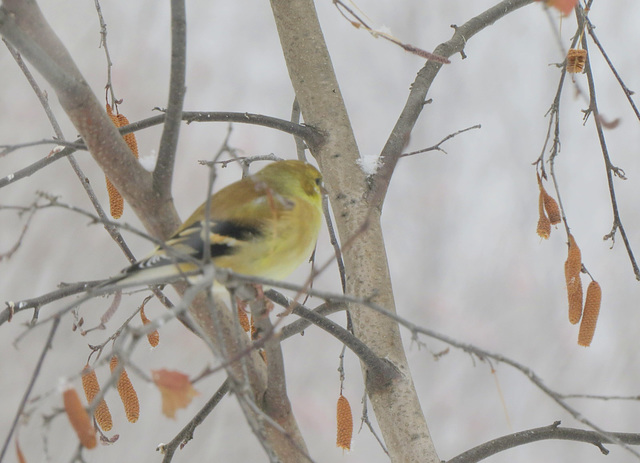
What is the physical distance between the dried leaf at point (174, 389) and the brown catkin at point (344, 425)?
562 millimetres

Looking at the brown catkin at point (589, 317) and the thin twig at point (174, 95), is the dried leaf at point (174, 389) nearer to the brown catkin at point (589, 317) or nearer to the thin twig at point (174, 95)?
the thin twig at point (174, 95)

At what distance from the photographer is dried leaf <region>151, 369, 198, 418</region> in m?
0.63

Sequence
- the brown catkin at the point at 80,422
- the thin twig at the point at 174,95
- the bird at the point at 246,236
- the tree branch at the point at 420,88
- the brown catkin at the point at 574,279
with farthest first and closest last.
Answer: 1. the tree branch at the point at 420,88
2. the brown catkin at the point at 574,279
3. the bird at the point at 246,236
4. the thin twig at the point at 174,95
5. the brown catkin at the point at 80,422

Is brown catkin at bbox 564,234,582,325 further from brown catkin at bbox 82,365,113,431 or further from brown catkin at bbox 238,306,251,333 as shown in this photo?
brown catkin at bbox 82,365,113,431

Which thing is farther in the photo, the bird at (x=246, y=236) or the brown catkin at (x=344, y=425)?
the brown catkin at (x=344, y=425)

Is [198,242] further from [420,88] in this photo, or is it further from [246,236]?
[420,88]

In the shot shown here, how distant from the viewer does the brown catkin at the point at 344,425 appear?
116 cm

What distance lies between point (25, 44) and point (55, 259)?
197 cm

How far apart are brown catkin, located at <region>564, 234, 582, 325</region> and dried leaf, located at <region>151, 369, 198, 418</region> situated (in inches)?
27.1

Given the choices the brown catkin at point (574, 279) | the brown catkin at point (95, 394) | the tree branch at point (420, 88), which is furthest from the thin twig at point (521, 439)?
the brown catkin at point (95, 394)

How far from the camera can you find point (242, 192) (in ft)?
3.79

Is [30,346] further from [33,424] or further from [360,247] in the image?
[360,247]

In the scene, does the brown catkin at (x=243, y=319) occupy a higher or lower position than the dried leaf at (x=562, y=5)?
lower

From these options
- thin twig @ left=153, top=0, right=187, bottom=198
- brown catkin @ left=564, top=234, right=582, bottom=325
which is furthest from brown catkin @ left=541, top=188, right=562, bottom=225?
thin twig @ left=153, top=0, right=187, bottom=198
